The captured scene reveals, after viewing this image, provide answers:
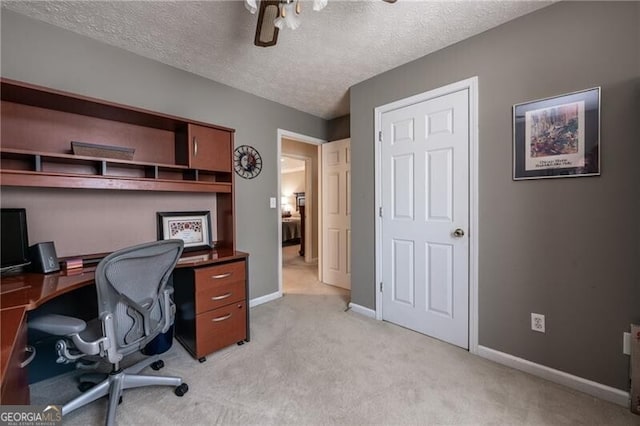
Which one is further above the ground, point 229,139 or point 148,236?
point 229,139

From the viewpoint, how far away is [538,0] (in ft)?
5.35

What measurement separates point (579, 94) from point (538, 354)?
1660 millimetres

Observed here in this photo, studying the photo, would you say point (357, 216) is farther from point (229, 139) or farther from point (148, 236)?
point (148, 236)

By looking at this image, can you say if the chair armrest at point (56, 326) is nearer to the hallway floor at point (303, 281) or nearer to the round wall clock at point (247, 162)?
the round wall clock at point (247, 162)

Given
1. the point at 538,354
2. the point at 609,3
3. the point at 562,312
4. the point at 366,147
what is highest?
the point at 609,3

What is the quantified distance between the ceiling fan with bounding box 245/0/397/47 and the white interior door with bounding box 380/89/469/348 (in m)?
1.14

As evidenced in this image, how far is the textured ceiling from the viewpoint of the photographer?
1.66 metres

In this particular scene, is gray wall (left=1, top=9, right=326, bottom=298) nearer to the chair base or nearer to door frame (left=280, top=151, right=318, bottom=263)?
the chair base

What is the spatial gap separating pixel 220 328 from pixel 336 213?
2.08m

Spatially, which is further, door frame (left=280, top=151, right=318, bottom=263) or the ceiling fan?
door frame (left=280, top=151, right=318, bottom=263)

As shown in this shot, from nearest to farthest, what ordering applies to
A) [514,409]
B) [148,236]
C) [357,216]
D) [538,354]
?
[514,409], [538,354], [148,236], [357,216]

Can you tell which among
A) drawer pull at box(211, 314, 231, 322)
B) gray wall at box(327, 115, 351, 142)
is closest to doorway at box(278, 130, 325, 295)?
gray wall at box(327, 115, 351, 142)

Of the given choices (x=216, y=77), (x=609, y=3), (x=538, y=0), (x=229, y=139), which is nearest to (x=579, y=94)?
(x=609, y=3)

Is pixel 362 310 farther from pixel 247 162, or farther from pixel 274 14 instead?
pixel 274 14
